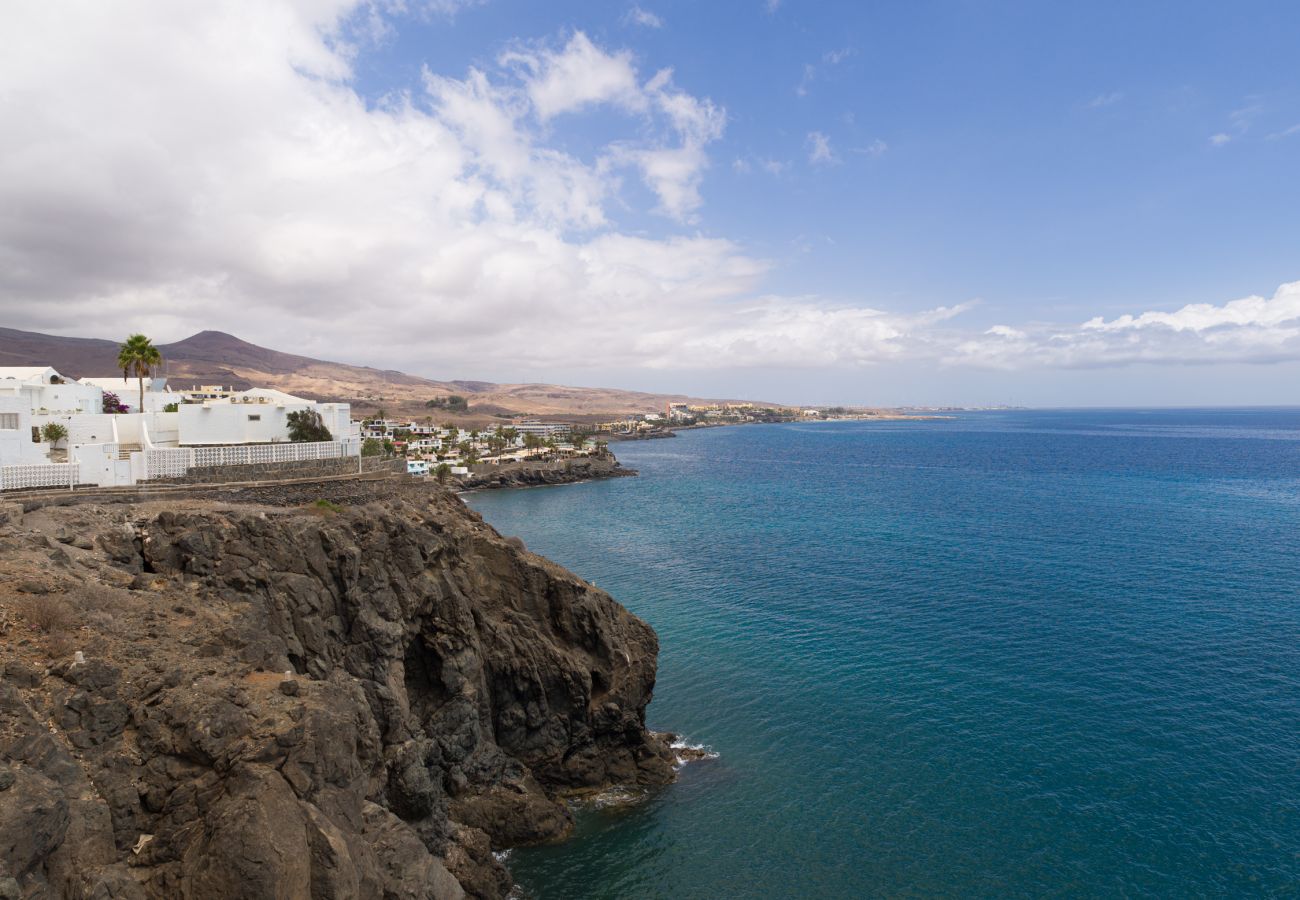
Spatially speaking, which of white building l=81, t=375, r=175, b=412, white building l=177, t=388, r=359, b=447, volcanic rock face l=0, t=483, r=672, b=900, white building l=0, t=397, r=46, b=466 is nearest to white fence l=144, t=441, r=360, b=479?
volcanic rock face l=0, t=483, r=672, b=900

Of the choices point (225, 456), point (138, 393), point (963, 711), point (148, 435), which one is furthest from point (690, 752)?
point (138, 393)

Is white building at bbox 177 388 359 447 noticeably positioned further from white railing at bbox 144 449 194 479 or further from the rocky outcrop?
the rocky outcrop

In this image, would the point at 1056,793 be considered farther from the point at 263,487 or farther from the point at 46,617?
the point at 263,487

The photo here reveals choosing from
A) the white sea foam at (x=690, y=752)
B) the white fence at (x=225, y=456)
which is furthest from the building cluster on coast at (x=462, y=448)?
the white sea foam at (x=690, y=752)

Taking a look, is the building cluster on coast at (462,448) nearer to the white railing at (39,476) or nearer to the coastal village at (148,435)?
the coastal village at (148,435)

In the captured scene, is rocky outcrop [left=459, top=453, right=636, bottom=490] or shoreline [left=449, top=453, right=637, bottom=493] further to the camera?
rocky outcrop [left=459, top=453, right=636, bottom=490]

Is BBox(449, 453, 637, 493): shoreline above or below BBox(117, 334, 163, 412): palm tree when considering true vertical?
below
